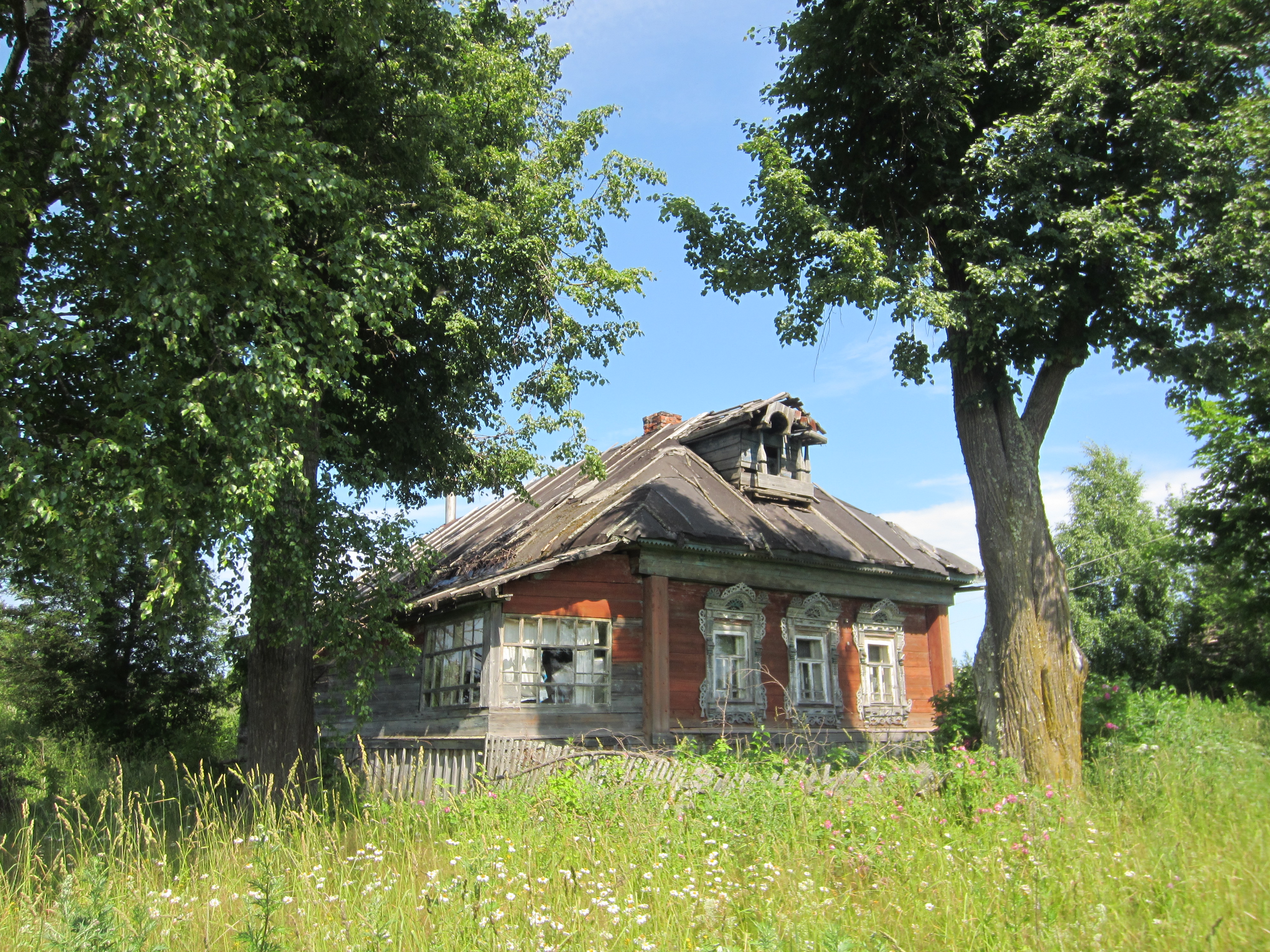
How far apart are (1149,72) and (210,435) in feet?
35.6

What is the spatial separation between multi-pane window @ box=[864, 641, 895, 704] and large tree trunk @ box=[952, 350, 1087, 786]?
690cm

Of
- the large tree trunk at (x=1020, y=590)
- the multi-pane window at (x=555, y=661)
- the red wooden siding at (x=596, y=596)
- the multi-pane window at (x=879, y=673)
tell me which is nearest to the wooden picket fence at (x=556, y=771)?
the large tree trunk at (x=1020, y=590)

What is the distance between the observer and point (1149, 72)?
9656mm

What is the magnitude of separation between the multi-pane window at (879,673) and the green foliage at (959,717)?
398cm

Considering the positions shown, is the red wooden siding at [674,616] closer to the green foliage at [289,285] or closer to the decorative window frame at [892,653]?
the decorative window frame at [892,653]

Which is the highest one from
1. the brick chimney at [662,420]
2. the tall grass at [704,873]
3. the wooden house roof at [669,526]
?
the brick chimney at [662,420]

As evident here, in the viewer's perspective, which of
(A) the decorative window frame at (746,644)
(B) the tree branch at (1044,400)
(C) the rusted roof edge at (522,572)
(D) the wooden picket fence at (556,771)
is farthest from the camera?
(A) the decorative window frame at (746,644)

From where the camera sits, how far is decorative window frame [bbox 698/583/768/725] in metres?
14.4

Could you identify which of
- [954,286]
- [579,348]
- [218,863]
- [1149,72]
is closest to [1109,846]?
[218,863]

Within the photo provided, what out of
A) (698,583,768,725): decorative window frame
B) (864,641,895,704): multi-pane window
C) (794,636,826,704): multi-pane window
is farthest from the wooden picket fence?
(864,641,895,704): multi-pane window

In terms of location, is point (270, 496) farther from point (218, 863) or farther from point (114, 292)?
point (218, 863)

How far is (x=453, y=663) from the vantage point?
14.4m

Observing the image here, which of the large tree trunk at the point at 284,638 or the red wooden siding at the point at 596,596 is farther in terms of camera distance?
the red wooden siding at the point at 596,596

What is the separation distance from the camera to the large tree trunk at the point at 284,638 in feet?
32.2
